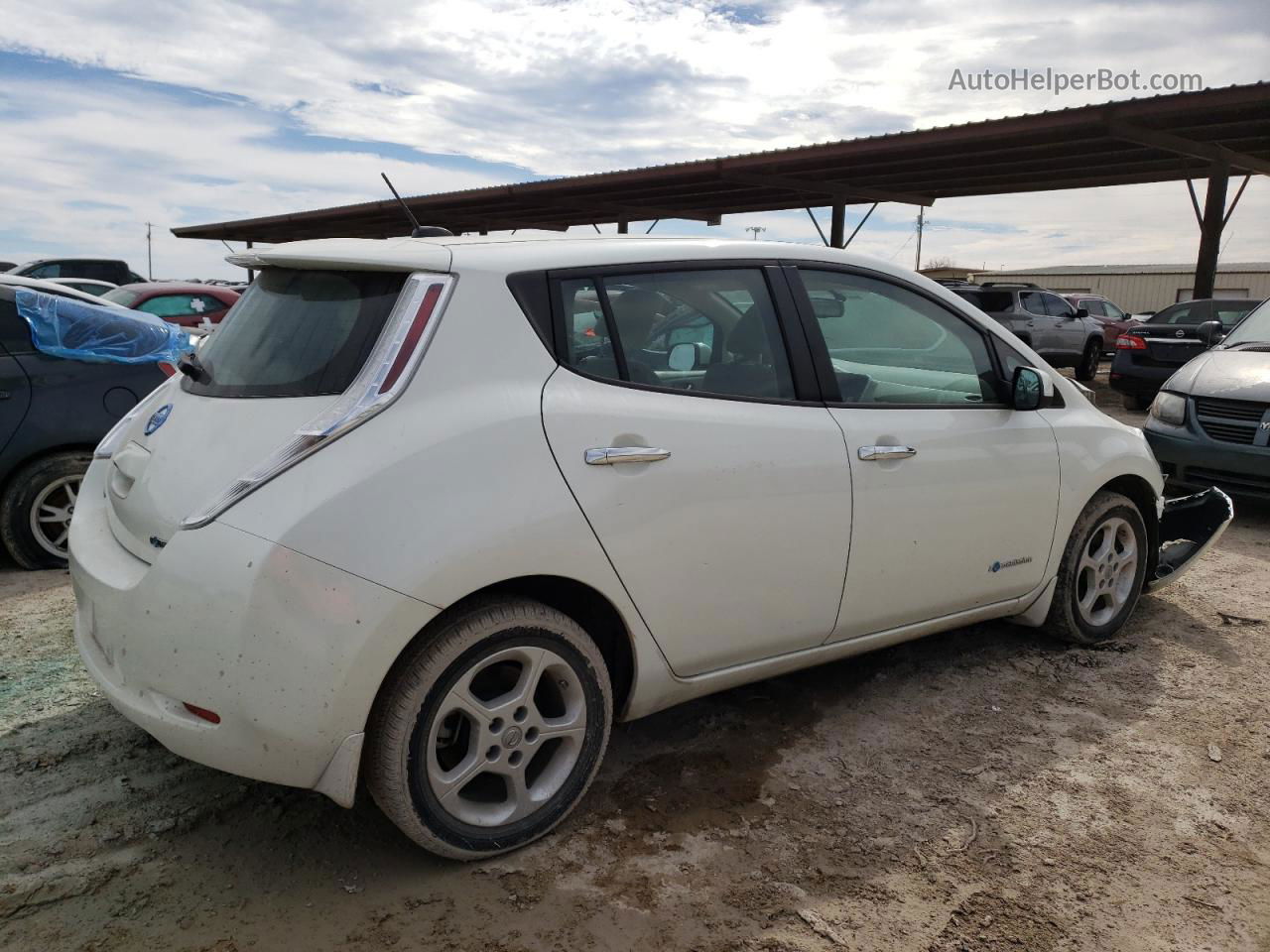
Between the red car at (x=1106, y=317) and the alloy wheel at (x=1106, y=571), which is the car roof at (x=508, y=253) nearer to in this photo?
the alloy wheel at (x=1106, y=571)

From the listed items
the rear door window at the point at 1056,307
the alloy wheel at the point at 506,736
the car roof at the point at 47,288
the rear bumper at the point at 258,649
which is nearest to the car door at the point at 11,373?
the car roof at the point at 47,288

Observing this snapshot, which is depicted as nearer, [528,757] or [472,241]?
[528,757]

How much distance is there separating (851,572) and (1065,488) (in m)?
1.22

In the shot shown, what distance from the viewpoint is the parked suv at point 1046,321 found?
58.0ft

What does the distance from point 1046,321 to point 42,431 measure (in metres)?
16.9

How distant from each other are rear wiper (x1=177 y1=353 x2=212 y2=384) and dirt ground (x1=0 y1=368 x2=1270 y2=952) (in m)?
1.19

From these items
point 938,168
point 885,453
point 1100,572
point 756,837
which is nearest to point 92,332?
point 885,453

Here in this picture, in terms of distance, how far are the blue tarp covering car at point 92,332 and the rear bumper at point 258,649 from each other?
319 centimetres

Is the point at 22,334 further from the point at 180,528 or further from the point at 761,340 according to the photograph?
the point at 761,340

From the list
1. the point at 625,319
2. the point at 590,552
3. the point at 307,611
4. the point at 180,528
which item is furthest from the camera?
the point at 625,319

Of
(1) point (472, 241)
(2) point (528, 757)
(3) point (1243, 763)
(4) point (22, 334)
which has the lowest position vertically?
(3) point (1243, 763)

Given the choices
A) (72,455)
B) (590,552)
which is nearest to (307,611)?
(590,552)

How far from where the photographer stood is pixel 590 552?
250 cm

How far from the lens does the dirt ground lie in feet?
7.59
